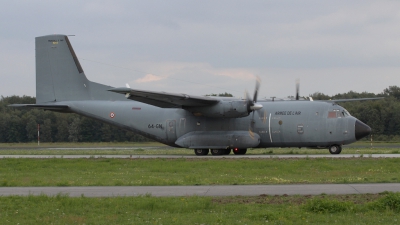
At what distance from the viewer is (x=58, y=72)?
35156 mm

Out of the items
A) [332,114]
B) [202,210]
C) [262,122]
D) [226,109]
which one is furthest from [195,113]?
[202,210]

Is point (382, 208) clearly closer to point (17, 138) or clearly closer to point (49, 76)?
point (49, 76)

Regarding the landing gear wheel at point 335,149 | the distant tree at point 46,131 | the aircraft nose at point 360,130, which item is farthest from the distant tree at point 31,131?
the aircraft nose at point 360,130

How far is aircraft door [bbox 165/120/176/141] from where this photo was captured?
32750 millimetres

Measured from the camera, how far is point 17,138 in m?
78.2

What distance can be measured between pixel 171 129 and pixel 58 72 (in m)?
8.85

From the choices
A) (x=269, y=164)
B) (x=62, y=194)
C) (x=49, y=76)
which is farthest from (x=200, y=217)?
(x=49, y=76)

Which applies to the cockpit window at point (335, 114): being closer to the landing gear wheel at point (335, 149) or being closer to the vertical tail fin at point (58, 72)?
the landing gear wheel at point (335, 149)

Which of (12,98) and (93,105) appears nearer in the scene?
(93,105)

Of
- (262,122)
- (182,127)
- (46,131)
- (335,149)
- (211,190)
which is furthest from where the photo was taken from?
(46,131)

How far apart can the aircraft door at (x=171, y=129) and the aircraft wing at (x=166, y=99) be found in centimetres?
174

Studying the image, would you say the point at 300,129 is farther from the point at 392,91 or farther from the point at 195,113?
the point at 392,91

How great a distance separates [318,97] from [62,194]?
212ft

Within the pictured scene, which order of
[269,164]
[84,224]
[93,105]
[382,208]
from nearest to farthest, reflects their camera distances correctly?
[84,224]
[382,208]
[269,164]
[93,105]
